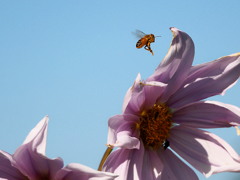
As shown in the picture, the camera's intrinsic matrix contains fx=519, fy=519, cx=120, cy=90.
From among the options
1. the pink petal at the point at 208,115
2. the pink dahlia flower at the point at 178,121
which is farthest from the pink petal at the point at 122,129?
the pink petal at the point at 208,115

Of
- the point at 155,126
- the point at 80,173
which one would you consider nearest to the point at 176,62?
the point at 155,126

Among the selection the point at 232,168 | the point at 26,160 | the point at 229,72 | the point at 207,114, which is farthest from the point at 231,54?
the point at 26,160

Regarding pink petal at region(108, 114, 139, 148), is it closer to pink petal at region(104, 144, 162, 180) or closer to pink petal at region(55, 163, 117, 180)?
pink petal at region(104, 144, 162, 180)

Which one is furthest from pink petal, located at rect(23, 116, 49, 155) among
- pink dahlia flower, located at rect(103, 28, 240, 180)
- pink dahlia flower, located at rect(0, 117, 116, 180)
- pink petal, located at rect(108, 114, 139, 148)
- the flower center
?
the flower center

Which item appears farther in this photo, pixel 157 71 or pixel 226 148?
pixel 226 148

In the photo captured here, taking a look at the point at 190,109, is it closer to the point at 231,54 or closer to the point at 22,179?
the point at 231,54

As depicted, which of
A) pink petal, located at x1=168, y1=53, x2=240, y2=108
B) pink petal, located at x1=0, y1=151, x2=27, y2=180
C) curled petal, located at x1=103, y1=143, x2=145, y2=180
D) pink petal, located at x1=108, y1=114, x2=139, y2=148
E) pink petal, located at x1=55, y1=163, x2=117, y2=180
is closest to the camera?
pink petal, located at x1=55, y1=163, x2=117, y2=180

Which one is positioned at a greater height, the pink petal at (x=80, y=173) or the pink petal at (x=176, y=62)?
the pink petal at (x=176, y=62)

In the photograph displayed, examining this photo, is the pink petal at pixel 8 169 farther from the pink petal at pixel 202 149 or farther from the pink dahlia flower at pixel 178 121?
the pink petal at pixel 202 149
